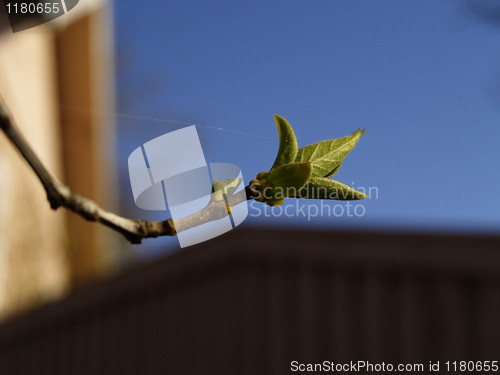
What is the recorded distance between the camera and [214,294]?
2.08 metres

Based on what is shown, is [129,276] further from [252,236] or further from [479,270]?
[479,270]

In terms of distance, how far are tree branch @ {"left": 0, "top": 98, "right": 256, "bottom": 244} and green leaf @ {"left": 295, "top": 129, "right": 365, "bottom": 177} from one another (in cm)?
4

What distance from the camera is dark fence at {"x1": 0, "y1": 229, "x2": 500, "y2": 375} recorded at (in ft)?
5.50

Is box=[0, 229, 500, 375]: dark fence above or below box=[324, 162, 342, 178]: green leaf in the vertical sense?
below

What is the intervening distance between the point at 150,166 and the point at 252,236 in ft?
5.79

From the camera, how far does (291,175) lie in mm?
276

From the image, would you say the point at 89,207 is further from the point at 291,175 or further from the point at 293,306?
the point at 293,306

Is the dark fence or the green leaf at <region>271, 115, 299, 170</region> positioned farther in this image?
the dark fence

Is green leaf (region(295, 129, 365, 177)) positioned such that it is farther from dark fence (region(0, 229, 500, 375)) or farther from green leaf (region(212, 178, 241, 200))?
dark fence (region(0, 229, 500, 375))

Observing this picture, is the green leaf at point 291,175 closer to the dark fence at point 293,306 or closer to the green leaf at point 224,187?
the green leaf at point 224,187

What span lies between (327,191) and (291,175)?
0.06 ft

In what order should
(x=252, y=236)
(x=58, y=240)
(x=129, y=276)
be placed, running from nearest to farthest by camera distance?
(x=252, y=236), (x=129, y=276), (x=58, y=240)

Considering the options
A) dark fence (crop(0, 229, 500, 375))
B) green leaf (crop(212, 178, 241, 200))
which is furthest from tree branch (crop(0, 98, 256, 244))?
dark fence (crop(0, 229, 500, 375))

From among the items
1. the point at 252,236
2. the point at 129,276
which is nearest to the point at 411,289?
the point at 252,236
